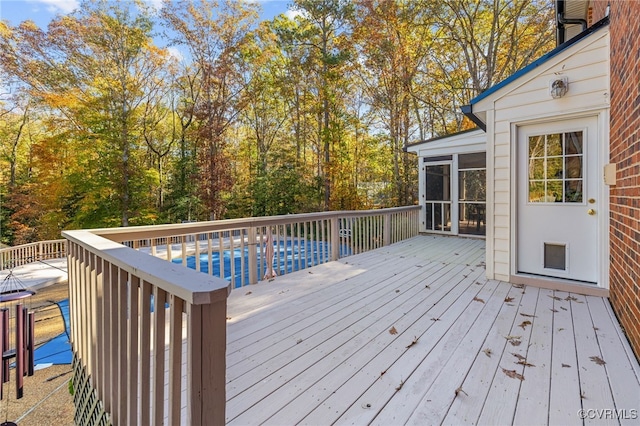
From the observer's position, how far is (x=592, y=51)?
3070 mm

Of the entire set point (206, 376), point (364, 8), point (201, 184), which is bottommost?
point (206, 376)

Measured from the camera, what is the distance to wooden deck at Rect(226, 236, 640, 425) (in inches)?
62.4

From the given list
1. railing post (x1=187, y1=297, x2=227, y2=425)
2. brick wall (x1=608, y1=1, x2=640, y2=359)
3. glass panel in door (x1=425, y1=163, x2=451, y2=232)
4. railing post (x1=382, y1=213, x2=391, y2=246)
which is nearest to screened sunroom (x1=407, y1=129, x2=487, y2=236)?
glass panel in door (x1=425, y1=163, x2=451, y2=232)

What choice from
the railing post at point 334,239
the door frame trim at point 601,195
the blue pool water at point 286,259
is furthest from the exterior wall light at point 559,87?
the blue pool water at point 286,259

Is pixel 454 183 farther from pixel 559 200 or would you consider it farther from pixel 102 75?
pixel 102 75

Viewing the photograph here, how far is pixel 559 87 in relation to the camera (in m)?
3.24

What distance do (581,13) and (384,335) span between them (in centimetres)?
663

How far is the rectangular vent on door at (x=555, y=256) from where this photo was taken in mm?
3446

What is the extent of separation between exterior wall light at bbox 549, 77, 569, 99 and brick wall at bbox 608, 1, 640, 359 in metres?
0.42

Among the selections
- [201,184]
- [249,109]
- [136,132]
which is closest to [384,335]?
[201,184]

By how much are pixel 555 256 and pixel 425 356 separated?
2.46 metres

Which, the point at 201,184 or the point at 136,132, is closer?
the point at 136,132

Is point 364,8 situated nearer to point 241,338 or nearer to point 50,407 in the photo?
point 241,338

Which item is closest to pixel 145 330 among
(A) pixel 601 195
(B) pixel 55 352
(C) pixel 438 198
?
(A) pixel 601 195
